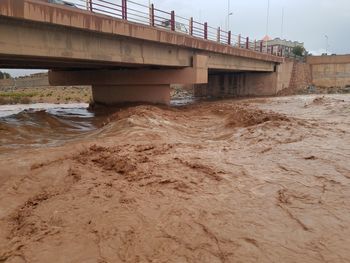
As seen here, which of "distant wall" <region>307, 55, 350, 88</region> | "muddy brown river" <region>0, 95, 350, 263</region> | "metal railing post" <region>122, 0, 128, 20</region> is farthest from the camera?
"distant wall" <region>307, 55, 350, 88</region>

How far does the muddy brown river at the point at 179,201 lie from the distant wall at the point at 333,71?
4065 cm

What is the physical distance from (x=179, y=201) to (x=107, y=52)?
11.0 meters

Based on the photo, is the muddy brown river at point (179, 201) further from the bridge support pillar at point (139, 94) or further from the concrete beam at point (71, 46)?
the bridge support pillar at point (139, 94)

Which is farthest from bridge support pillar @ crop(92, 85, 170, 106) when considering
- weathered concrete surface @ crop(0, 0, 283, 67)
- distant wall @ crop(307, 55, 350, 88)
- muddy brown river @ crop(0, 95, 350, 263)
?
distant wall @ crop(307, 55, 350, 88)

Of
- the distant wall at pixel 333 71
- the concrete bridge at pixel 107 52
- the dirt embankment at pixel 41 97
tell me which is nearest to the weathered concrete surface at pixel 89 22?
the concrete bridge at pixel 107 52

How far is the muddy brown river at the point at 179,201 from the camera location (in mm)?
3809

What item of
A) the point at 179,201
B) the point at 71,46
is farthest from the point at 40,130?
the point at 179,201

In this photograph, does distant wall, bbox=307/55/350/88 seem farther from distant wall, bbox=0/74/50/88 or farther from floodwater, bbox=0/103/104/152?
distant wall, bbox=0/74/50/88

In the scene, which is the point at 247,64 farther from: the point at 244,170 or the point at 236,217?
the point at 236,217

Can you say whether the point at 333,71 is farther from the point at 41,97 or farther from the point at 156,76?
the point at 41,97

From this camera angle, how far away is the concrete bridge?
11.0 metres

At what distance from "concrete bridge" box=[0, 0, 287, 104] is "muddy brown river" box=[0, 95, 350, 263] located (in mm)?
4049

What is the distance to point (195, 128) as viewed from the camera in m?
13.3

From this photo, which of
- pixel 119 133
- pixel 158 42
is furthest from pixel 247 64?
pixel 119 133
